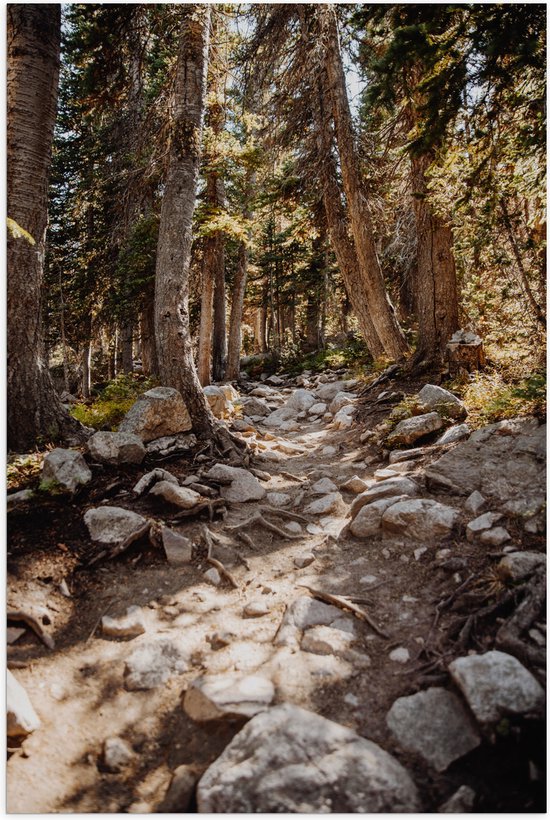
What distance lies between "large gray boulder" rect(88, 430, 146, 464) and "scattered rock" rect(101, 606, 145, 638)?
98.3 inches

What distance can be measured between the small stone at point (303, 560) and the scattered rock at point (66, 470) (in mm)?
2670

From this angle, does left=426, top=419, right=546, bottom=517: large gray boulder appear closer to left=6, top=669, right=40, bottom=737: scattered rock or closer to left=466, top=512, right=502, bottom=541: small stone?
left=466, top=512, right=502, bottom=541: small stone

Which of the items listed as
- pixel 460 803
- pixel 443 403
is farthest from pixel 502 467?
pixel 460 803

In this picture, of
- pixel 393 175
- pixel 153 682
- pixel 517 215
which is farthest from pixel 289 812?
pixel 393 175

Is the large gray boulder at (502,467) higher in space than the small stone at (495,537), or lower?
higher

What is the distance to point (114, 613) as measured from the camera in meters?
3.66

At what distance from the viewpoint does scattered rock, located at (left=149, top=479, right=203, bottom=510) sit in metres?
5.27

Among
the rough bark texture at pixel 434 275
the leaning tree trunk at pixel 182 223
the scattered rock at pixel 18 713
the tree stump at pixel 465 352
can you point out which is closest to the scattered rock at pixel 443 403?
the tree stump at pixel 465 352

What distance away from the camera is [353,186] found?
10.7 metres

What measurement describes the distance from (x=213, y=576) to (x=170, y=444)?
292cm

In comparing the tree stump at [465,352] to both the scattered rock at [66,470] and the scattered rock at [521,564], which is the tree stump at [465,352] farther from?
the scattered rock at [66,470]

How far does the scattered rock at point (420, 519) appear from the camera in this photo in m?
4.25

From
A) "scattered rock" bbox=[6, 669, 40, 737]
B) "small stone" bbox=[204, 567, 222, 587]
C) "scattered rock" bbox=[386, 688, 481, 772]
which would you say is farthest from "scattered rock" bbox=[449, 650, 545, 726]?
"scattered rock" bbox=[6, 669, 40, 737]

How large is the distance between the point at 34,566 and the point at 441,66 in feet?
22.1
